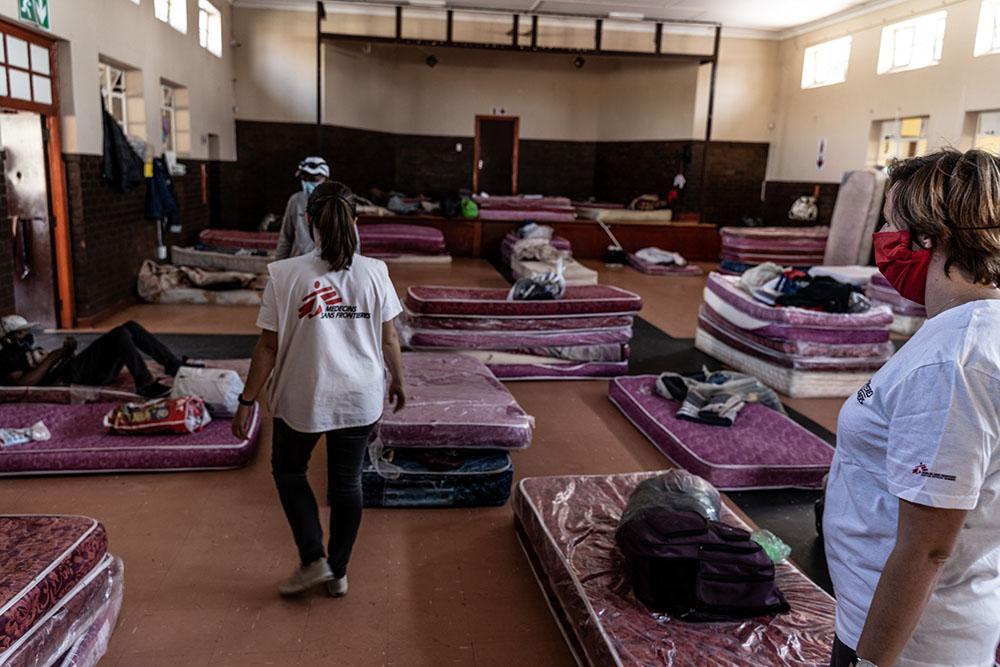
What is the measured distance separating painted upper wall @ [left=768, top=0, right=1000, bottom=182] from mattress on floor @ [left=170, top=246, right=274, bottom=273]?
26.1 ft

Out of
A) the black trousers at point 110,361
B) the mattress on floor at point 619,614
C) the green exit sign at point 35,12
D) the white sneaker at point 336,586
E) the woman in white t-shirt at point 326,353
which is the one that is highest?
the green exit sign at point 35,12

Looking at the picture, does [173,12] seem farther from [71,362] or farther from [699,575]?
[699,575]

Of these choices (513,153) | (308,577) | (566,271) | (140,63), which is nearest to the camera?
(308,577)

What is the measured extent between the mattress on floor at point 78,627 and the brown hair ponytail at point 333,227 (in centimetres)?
124

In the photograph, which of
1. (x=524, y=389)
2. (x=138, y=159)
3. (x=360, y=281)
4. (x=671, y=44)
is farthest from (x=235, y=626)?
(x=671, y=44)

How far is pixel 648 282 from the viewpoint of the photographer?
10500 millimetres

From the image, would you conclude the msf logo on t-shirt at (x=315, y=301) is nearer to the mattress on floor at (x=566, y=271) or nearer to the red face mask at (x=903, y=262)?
the red face mask at (x=903, y=262)

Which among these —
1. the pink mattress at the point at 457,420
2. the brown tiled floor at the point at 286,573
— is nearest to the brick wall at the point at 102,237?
the brown tiled floor at the point at 286,573

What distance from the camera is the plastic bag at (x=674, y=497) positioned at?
2.75 metres

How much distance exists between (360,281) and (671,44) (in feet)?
39.8

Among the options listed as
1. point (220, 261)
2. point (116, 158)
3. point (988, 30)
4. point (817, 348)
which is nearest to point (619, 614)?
point (817, 348)

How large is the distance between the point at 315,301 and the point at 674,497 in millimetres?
1554

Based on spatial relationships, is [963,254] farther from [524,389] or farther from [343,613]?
[524,389]

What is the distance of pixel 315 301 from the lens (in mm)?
2348
